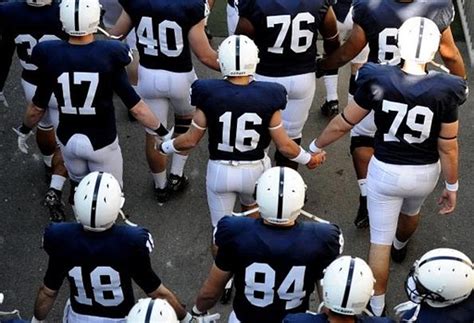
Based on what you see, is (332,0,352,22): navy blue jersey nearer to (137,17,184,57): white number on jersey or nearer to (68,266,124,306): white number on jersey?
→ (137,17,184,57): white number on jersey

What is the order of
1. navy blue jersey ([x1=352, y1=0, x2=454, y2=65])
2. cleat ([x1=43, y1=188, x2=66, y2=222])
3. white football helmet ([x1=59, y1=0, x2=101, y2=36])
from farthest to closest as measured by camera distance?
cleat ([x1=43, y1=188, x2=66, y2=222]) → navy blue jersey ([x1=352, y1=0, x2=454, y2=65]) → white football helmet ([x1=59, y1=0, x2=101, y2=36])

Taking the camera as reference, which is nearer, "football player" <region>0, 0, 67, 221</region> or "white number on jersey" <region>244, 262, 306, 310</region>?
"white number on jersey" <region>244, 262, 306, 310</region>

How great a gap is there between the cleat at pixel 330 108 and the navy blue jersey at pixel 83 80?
2411 millimetres

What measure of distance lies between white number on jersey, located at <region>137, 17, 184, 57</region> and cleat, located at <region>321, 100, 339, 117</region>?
1890 millimetres

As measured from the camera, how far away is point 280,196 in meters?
5.21

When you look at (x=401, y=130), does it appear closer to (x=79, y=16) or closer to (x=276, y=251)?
(x=276, y=251)

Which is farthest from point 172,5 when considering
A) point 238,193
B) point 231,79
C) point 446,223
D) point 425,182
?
point 446,223

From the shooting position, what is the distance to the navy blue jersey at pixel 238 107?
19.8ft

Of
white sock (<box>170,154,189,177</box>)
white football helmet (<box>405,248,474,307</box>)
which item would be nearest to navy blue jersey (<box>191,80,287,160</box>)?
white sock (<box>170,154,189,177</box>)

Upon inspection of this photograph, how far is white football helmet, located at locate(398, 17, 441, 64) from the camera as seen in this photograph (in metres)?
5.86

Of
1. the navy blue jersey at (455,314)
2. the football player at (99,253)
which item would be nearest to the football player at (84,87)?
the football player at (99,253)

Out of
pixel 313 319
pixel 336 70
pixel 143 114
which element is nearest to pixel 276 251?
pixel 313 319

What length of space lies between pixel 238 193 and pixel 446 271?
2134 millimetres

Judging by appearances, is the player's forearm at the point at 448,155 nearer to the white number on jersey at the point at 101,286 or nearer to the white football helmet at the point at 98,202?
the white football helmet at the point at 98,202
